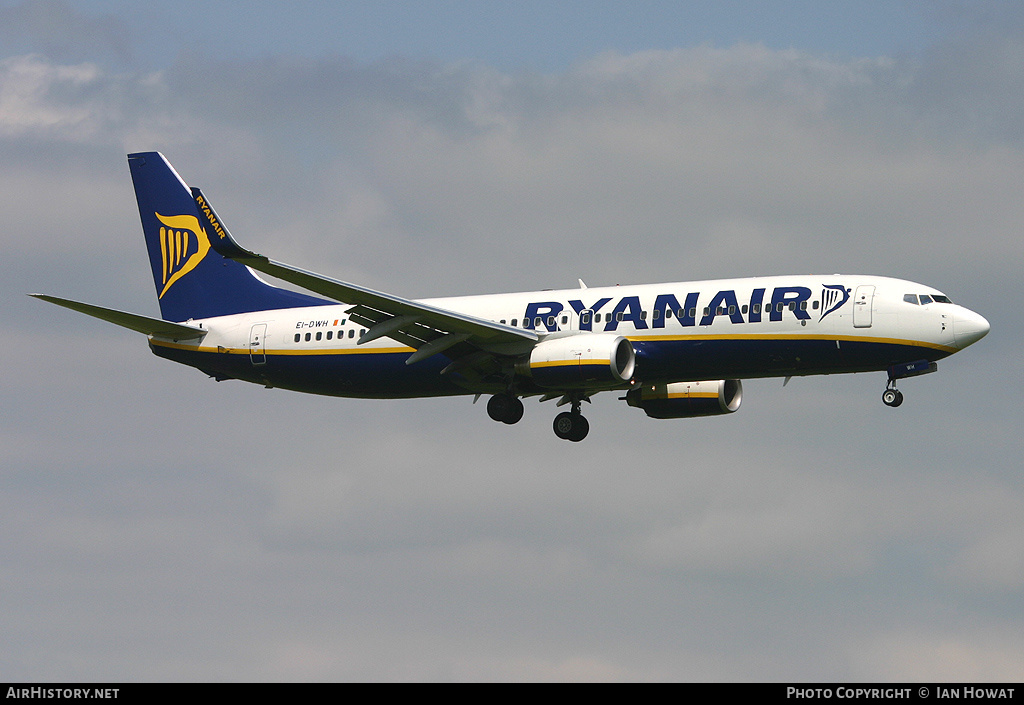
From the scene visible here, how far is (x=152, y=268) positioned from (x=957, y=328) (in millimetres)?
31737

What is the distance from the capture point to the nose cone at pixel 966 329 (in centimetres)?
4766

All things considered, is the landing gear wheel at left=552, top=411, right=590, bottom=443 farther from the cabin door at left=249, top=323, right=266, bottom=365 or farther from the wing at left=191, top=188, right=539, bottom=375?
the cabin door at left=249, top=323, right=266, bottom=365

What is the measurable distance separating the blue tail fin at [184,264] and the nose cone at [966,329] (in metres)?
23.3

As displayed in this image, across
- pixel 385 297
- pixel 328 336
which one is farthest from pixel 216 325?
pixel 385 297

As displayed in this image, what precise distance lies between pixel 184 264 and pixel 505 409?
634 inches

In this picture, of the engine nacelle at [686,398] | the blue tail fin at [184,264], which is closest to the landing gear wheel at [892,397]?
the engine nacelle at [686,398]

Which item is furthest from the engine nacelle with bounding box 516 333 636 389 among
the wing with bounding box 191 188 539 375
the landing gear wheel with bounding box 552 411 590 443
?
the landing gear wheel with bounding box 552 411 590 443

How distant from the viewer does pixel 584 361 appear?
48.7m

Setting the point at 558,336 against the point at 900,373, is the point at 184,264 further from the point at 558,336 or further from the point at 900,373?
→ the point at 900,373

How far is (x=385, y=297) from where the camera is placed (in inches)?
1898

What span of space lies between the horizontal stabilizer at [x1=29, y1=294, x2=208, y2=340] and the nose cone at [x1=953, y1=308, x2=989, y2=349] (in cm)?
2750

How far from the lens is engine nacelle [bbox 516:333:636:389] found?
48.6 meters

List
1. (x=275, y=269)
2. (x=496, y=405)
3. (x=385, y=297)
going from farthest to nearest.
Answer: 1. (x=496, y=405)
2. (x=385, y=297)
3. (x=275, y=269)

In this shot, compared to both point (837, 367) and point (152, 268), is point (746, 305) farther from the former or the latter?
point (152, 268)
